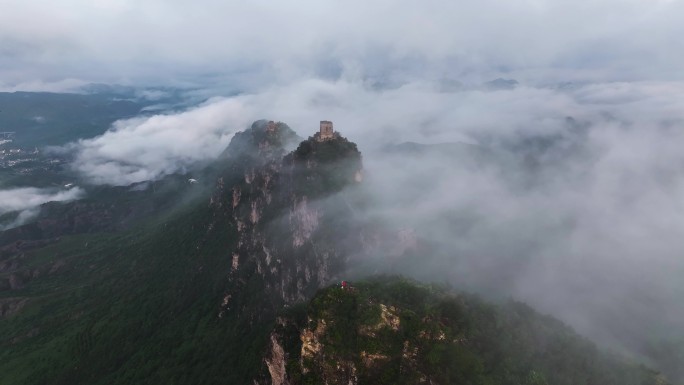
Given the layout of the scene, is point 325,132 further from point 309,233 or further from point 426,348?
point 426,348

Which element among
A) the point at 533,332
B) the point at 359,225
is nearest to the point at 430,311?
the point at 533,332

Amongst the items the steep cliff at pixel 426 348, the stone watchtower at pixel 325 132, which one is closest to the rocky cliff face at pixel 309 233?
the stone watchtower at pixel 325 132

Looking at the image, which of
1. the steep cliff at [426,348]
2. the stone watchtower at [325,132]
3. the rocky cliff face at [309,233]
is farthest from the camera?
the stone watchtower at [325,132]

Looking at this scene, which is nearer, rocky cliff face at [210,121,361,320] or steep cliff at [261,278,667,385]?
steep cliff at [261,278,667,385]

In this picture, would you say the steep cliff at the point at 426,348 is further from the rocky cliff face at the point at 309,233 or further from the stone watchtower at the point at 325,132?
the stone watchtower at the point at 325,132

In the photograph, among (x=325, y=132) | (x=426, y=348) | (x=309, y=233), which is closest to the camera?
(x=426, y=348)

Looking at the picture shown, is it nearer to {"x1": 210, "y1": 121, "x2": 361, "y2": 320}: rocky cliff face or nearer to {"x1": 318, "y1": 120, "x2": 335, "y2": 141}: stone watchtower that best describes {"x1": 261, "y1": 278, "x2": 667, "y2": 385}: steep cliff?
{"x1": 210, "y1": 121, "x2": 361, "y2": 320}: rocky cliff face

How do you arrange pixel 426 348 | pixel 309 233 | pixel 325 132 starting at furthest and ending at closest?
pixel 325 132, pixel 309 233, pixel 426 348

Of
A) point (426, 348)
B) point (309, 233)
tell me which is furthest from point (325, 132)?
point (426, 348)

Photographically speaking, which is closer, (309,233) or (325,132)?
(309,233)

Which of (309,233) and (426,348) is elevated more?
(426,348)

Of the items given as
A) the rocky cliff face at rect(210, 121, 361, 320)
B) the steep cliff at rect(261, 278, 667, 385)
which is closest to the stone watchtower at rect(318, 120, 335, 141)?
the rocky cliff face at rect(210, 121, 361, 320)
